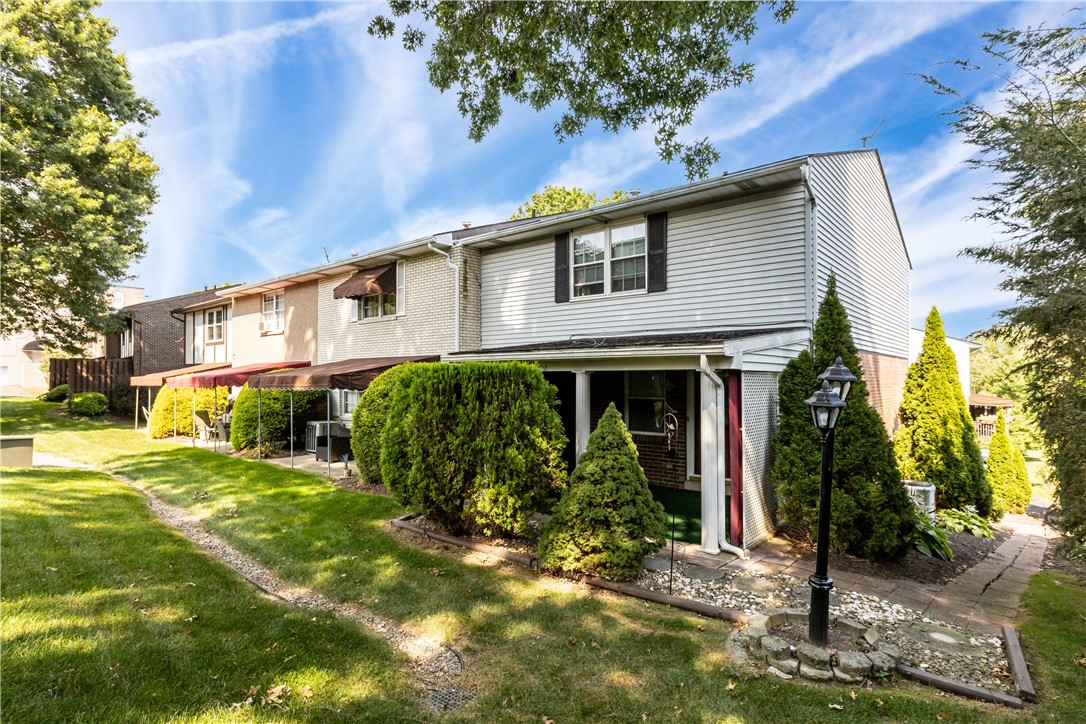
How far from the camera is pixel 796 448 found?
23.9 feet

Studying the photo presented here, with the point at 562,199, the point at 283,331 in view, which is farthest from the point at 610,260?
the point at 562,199

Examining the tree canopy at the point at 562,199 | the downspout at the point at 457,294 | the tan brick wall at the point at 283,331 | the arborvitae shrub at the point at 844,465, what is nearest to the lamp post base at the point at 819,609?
the arborvitae shrub at the point at 844,465

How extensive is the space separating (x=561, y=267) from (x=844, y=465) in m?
6.66

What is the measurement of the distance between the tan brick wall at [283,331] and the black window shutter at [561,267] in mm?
9544

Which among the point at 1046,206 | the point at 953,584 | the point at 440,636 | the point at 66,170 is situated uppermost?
the point at 66,170

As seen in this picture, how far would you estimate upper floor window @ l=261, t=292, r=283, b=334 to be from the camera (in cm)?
1801

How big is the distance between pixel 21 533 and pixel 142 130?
21633mm

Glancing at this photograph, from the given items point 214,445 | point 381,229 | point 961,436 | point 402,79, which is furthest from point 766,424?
point 381,229

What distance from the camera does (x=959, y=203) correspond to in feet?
25.5

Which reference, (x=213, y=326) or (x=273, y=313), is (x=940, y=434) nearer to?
(x=273, y=313)

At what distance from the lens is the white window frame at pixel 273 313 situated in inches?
703

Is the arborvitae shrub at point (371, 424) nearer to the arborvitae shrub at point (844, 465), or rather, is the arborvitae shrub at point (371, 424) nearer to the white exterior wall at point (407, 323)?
the white exterior wall at point (407, 323)

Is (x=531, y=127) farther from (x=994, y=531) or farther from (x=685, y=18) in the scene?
(x=994, y=531)

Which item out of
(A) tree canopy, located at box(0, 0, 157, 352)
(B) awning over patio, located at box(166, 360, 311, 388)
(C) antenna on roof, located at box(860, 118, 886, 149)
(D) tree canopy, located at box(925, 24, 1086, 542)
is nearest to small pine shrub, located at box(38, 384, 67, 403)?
(A) tree canopy, located at box(0, 0, 157, 352)
